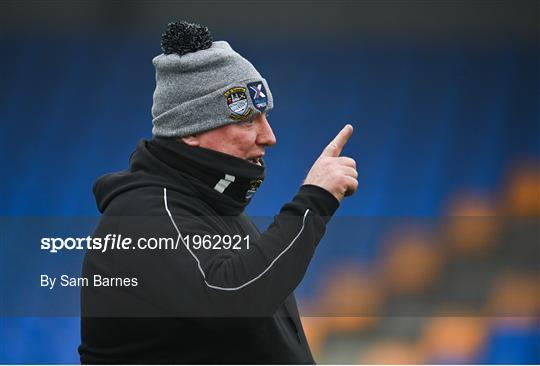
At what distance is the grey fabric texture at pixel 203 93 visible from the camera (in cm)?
209

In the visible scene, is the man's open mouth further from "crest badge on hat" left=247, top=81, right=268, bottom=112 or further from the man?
"crest badge on hat" left=247, top=81, right=268, bottom=112

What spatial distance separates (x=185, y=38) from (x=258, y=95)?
0.23 m

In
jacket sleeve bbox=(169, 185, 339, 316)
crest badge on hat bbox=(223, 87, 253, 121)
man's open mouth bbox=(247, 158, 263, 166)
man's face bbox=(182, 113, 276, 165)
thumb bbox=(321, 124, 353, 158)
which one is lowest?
jacket sleeve bbox=(169, 185, 339, 316)

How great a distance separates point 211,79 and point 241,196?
30 centimetres

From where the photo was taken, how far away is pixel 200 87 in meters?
2.10

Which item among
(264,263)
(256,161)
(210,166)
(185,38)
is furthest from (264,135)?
(264,263)

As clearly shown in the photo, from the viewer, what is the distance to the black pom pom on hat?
2131mm

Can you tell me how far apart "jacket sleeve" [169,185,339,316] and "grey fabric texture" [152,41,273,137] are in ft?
1.11

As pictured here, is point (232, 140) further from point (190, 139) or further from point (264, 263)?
point (264, 263)

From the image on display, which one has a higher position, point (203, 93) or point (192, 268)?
point (203, 93)

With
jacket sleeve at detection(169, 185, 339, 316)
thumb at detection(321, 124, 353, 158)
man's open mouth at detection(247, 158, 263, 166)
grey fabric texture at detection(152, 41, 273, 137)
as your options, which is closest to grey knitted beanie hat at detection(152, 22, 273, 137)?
grey fabric texture at detection(152, 41, 273, 137)

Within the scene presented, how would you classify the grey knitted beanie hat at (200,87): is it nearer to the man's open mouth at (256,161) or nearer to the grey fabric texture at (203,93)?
the grey fabric texture at (203,93)

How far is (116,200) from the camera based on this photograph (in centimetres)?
200

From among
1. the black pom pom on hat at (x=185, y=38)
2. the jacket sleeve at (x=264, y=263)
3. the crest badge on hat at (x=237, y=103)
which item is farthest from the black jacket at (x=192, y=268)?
the black pom pom on hat at (x=185, y=38)
